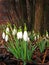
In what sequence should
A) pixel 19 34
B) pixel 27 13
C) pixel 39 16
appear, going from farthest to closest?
pixel 27 13 < pixel 39 16 < pixel 19 34

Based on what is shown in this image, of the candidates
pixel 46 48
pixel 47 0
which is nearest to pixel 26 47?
pixel 46 48

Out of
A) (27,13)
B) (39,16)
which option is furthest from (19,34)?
(27,13)

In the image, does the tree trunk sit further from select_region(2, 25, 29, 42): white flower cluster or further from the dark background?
select_region(2, 25, 29, 42): white flower cluster

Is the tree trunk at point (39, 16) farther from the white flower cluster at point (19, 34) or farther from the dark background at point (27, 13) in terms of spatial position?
the white flower cluster at point (19, 34)

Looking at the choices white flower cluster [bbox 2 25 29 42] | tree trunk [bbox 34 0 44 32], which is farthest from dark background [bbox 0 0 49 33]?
white flower cluster [bbox 2 25 29 42]

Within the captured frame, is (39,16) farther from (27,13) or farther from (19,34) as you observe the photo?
(19,34)

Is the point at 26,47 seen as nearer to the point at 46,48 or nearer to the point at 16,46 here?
the point at 16,46

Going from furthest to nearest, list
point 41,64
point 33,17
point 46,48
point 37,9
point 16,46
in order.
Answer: point 33,17 → point 37,9 → point 46,48 → point 16,46 → point 41,64

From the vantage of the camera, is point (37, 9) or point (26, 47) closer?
point (26, 47)

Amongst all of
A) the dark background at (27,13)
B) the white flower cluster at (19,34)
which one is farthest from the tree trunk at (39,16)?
the white flower cluster at (19,34)

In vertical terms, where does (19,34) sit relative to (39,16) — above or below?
below

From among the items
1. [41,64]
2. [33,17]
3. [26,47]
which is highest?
[33,17]

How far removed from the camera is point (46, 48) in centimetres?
188

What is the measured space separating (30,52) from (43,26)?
2.34m
